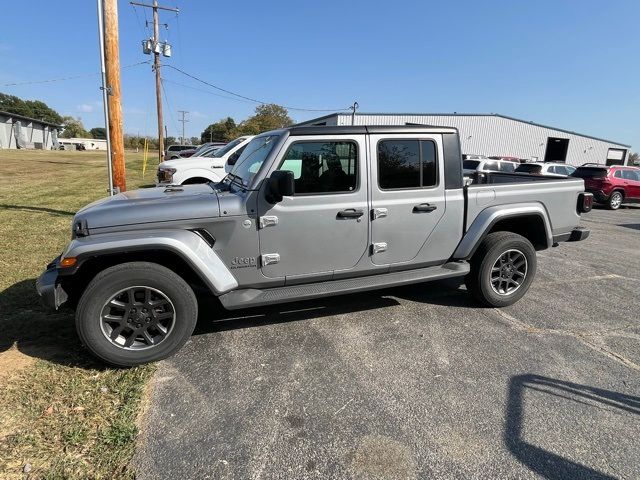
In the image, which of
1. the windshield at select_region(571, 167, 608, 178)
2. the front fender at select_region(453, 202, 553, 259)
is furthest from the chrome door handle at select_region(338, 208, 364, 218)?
the windshield at select_region(571, 167, 608, 178)

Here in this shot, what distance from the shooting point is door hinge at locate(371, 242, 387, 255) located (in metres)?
4.02

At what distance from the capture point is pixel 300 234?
3697 millimetres

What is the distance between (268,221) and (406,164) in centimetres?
154

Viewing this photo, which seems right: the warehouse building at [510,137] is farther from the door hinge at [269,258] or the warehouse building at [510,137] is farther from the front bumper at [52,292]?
the front bumper at [52,292]

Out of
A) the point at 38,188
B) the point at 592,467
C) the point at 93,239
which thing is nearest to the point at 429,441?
the point at 592,467

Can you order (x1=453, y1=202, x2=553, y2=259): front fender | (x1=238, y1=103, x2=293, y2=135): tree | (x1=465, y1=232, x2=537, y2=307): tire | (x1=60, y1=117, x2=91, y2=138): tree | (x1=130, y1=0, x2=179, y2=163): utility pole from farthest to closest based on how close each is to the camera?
1. (x1=60, y1=117, x2=91, y2=138): tree
2. (x1=238, y1=103, x2=293, y2=135): tree
3. (x1=130, y1=0, x2=179, y2=163): utility pole
4. (x1=465, y1=232, x2=537, y2=307): tire
5. (x1=453, y1=202, x2=553, y2=259): front fender

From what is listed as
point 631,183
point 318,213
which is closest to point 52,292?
point 318,213

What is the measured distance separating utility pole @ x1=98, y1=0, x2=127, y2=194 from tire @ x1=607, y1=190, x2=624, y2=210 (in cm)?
1703

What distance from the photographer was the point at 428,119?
35.2 meters

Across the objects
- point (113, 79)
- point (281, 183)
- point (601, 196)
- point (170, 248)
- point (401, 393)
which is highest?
point (113, 79)

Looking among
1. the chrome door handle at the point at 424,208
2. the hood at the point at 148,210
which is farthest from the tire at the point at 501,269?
the hood at the point at 148,210

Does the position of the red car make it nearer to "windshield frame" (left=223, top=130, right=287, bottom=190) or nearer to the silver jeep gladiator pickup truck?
the silver jeep gladiator pickup truck

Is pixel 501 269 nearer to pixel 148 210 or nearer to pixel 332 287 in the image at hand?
pixel 332 287

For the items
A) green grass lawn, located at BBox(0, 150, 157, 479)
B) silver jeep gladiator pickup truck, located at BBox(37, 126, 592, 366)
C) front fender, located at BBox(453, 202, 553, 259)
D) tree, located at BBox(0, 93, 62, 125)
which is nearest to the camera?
green grass lawn, located at BBox(0, 150, 157, 479)
